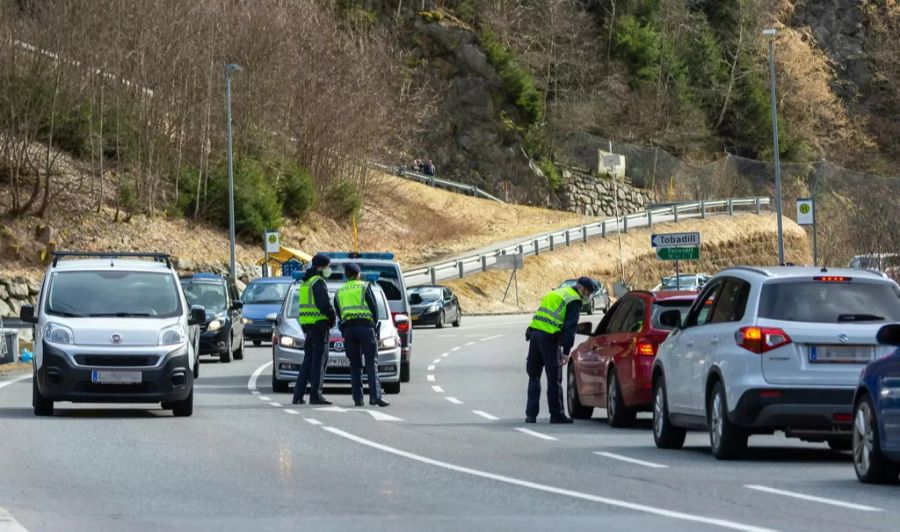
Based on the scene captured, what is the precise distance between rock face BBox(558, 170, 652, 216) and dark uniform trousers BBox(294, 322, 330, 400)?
7611 centimetres

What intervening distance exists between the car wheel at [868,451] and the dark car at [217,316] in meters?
21.8

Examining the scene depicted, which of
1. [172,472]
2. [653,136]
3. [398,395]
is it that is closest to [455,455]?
[172,472]

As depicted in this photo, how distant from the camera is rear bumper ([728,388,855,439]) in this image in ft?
49.7

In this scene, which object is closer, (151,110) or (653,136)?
(151,110)

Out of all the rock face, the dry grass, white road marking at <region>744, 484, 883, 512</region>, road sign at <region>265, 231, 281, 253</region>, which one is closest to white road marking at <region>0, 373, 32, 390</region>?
white road marking at <region>744, 484, 883, 512</region>

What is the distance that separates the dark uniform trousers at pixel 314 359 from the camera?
23219 millimetres

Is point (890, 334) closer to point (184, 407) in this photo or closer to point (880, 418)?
point (880, 418)

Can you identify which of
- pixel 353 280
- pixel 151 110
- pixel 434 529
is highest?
pixel 151 110

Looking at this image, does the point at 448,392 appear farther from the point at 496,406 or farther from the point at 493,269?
the point at 493,269

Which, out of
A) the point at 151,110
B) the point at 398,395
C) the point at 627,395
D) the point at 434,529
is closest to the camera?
the point at 434,529

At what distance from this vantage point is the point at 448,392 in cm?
2691

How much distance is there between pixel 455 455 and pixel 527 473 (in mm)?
1798

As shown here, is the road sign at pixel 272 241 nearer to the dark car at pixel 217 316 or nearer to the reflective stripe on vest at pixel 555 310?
the dark car at pixel 217 316

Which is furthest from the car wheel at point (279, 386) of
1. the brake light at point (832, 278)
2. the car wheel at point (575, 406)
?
the brake light at point (832, 278)
